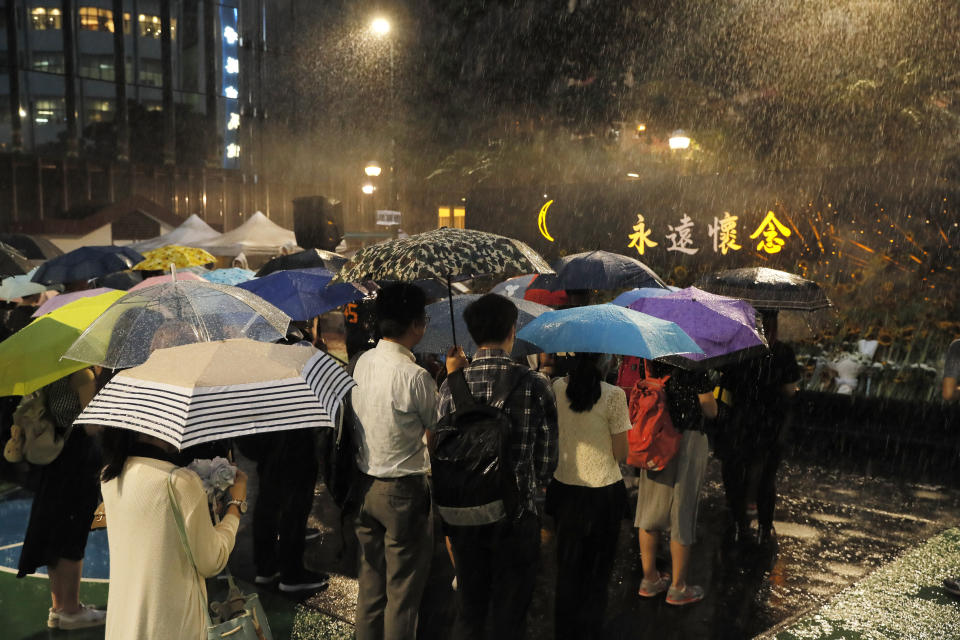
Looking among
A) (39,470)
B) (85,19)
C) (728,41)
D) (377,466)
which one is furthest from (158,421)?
(85,19)

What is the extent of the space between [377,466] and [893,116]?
1683cm

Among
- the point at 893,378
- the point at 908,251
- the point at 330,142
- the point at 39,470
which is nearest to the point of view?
the point at 39,470

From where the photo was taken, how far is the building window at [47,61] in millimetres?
27500

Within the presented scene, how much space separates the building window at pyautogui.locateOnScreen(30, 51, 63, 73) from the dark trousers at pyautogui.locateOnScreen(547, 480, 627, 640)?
29256 mm

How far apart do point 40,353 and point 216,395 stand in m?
1.68

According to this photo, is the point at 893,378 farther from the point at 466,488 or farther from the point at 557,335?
the point at 466,488

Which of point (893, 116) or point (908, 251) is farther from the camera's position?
point (893, 116)

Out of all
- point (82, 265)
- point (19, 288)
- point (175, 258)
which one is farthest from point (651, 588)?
point (175, 258)

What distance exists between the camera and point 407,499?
13.3 ft

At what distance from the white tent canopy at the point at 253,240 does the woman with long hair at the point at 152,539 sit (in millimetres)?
14701

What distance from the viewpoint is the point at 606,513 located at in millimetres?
4262

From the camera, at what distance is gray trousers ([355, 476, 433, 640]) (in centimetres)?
404

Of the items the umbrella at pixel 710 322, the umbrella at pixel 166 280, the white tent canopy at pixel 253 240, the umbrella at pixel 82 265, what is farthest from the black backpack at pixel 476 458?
the white tent canopy at pixel 253 240

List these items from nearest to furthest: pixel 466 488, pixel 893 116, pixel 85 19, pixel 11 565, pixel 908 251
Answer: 1. pixel 466 488
2. pixel 11 565
3. pixel 908 251
4. pixel 893 116
5. pixel 85 19
